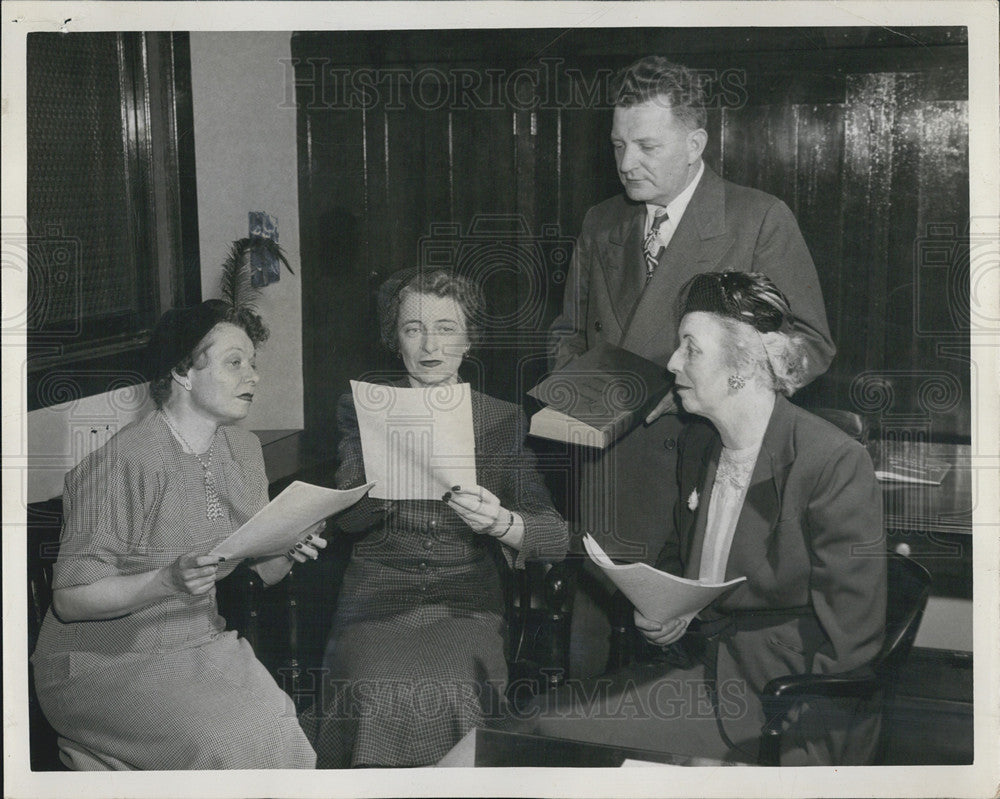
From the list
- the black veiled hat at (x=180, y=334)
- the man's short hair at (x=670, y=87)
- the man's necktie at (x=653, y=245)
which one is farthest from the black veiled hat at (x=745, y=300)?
the black veiled hat at (x=180, y=334)

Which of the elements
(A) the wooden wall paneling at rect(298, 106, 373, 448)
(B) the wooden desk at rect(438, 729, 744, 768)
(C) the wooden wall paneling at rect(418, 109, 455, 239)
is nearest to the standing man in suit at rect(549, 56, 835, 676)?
(B) the wooden desk at rect(438, 729, 744, 768)

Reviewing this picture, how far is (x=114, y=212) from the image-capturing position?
2.31 m

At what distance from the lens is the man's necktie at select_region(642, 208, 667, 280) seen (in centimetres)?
230

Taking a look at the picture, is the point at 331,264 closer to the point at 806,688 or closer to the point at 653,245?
the point at 653,245

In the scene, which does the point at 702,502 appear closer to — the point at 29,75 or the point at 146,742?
the point at 146,742

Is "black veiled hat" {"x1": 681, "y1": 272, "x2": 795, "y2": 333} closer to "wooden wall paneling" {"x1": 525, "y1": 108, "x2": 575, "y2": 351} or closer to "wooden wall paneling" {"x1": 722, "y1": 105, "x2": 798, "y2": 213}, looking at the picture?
"wooden wall paneling" {"x1": 722, "y1": 105, "x2": 798, "y2": 213}

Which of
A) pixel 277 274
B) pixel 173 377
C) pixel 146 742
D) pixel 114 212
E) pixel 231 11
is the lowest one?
pixel 146 742

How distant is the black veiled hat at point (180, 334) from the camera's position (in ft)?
7.50

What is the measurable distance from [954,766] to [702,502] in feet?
2.91

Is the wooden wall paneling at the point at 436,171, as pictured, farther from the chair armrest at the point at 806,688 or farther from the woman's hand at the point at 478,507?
the chair armrest at the point at 806,688

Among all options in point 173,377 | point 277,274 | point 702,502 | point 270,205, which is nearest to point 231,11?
point 270,205

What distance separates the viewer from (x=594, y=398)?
2.32m

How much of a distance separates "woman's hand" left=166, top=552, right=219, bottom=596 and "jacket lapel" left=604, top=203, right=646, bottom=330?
1113 millimetres

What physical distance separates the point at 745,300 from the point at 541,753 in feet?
3.60
